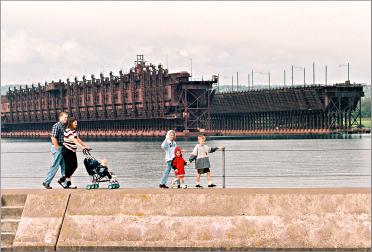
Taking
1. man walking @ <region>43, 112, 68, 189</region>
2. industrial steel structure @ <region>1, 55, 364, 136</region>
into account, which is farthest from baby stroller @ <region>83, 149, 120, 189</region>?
industrial steel structure @ <region>1, 55, 364, 136</region>

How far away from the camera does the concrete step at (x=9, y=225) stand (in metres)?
12.5

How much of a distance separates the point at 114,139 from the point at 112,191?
175m

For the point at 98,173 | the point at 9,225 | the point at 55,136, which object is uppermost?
the point at 55,136

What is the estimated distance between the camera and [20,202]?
1270 centimetres

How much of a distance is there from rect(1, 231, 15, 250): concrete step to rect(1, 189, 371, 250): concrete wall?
0.13 m

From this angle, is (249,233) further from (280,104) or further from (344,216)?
(280,104)

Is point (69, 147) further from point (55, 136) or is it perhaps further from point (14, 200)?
point (14, 200)

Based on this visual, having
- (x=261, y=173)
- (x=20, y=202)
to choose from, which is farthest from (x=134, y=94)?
(x=20, y=202)

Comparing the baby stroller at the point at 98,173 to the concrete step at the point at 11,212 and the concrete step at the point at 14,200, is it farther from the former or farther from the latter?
the concrete step at the point at 11,212

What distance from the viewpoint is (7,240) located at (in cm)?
1233

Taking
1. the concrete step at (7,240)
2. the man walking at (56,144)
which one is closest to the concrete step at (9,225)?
the concrete step at (7,240)

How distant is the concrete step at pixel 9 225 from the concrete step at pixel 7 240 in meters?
0.08

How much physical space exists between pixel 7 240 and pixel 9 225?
0.27m

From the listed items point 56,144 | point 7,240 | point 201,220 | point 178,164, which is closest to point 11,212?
point 7,240
